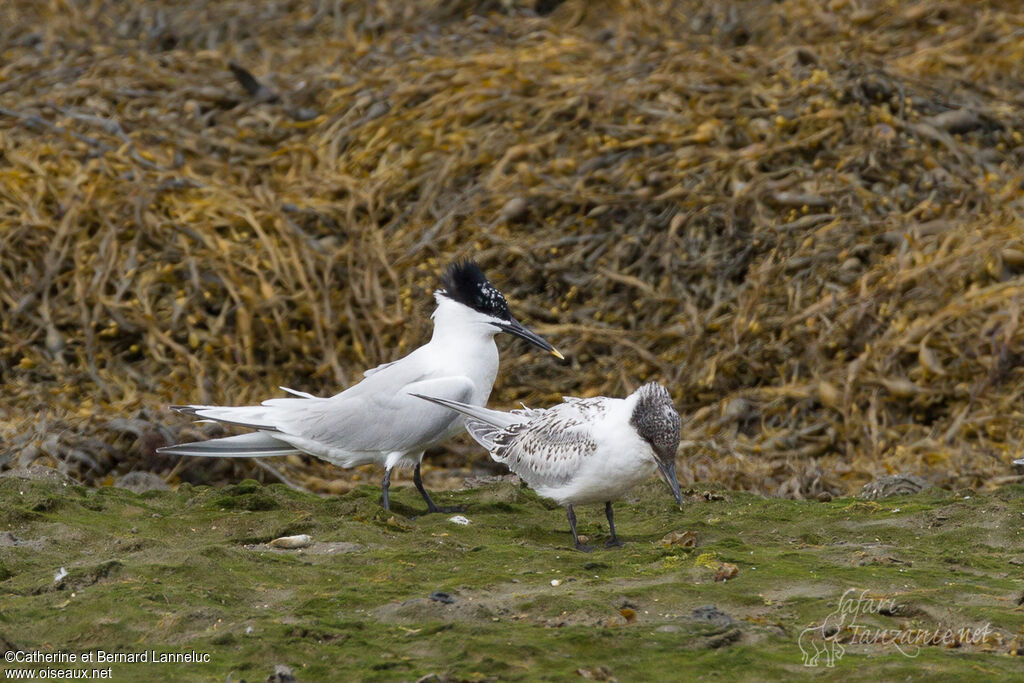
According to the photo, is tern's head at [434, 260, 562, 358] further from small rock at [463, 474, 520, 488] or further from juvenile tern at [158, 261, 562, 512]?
small rock at [463, 474, 520, 488]

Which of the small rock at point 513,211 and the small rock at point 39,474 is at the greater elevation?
the small rock at point 513,211

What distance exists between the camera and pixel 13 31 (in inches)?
540

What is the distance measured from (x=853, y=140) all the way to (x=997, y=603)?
6.09m

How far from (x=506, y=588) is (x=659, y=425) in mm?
885

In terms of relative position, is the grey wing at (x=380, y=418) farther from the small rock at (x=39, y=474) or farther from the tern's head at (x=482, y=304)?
the small rock at (x=39, y=474)

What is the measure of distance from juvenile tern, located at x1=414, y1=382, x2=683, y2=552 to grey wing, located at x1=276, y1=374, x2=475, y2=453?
0.44 metres

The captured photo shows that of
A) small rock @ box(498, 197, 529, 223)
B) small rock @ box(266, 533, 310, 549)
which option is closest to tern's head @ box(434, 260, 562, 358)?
small rock @ box(266, 533, 310, 549)

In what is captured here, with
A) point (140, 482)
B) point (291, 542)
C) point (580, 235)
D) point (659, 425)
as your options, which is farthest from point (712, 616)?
point (580, 235)

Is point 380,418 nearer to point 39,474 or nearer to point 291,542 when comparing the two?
point 291,542

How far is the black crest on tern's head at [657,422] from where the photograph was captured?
5176mm

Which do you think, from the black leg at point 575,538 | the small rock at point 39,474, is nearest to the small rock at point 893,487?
the black leg at point 575,538

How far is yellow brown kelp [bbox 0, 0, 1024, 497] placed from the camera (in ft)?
26.6

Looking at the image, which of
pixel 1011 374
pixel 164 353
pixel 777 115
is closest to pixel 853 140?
pixel 777 115

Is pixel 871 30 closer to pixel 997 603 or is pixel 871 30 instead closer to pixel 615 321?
pixel 615 321
